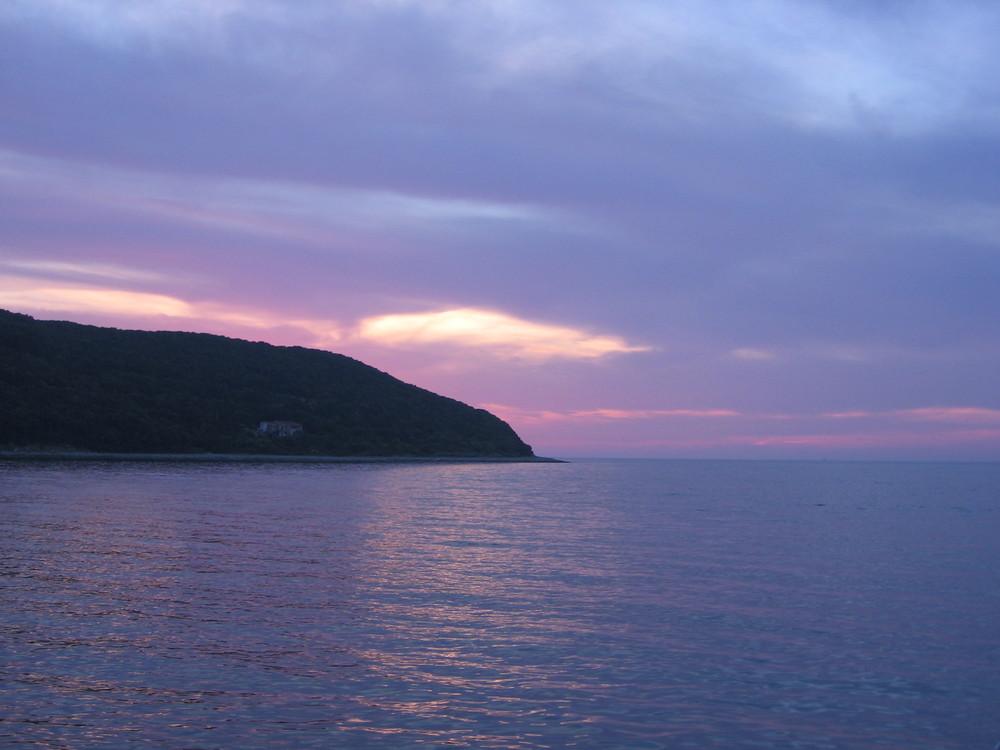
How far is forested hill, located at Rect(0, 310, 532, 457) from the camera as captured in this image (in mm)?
112688

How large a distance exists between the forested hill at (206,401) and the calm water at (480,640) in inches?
3342

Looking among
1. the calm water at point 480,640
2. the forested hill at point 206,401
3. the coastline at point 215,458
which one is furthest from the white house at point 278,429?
the calm water at point 480,640

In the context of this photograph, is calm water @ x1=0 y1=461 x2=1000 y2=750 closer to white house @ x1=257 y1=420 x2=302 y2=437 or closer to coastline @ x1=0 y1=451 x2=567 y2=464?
coastline @ x1=0 y1=451 x2=567 y2=464

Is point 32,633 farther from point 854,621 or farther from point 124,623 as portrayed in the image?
point 854,621

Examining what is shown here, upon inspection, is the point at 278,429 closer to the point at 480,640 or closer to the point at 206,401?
the point at 206,401

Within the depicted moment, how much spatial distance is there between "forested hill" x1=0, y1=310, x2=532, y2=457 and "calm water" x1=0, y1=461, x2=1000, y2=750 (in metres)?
84.9

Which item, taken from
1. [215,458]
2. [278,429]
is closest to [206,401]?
[278,429]

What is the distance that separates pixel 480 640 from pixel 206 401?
131083 mm

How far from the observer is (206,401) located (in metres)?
138

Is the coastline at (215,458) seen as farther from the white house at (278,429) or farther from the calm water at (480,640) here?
the calm water at (480,640)

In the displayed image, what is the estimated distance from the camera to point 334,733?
427 inches

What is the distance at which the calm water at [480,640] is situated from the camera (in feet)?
37.3

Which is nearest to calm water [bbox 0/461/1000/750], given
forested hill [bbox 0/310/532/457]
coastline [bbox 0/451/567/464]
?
coastline [bbox 0/451/567/464]

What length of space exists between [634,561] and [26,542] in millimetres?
19557
